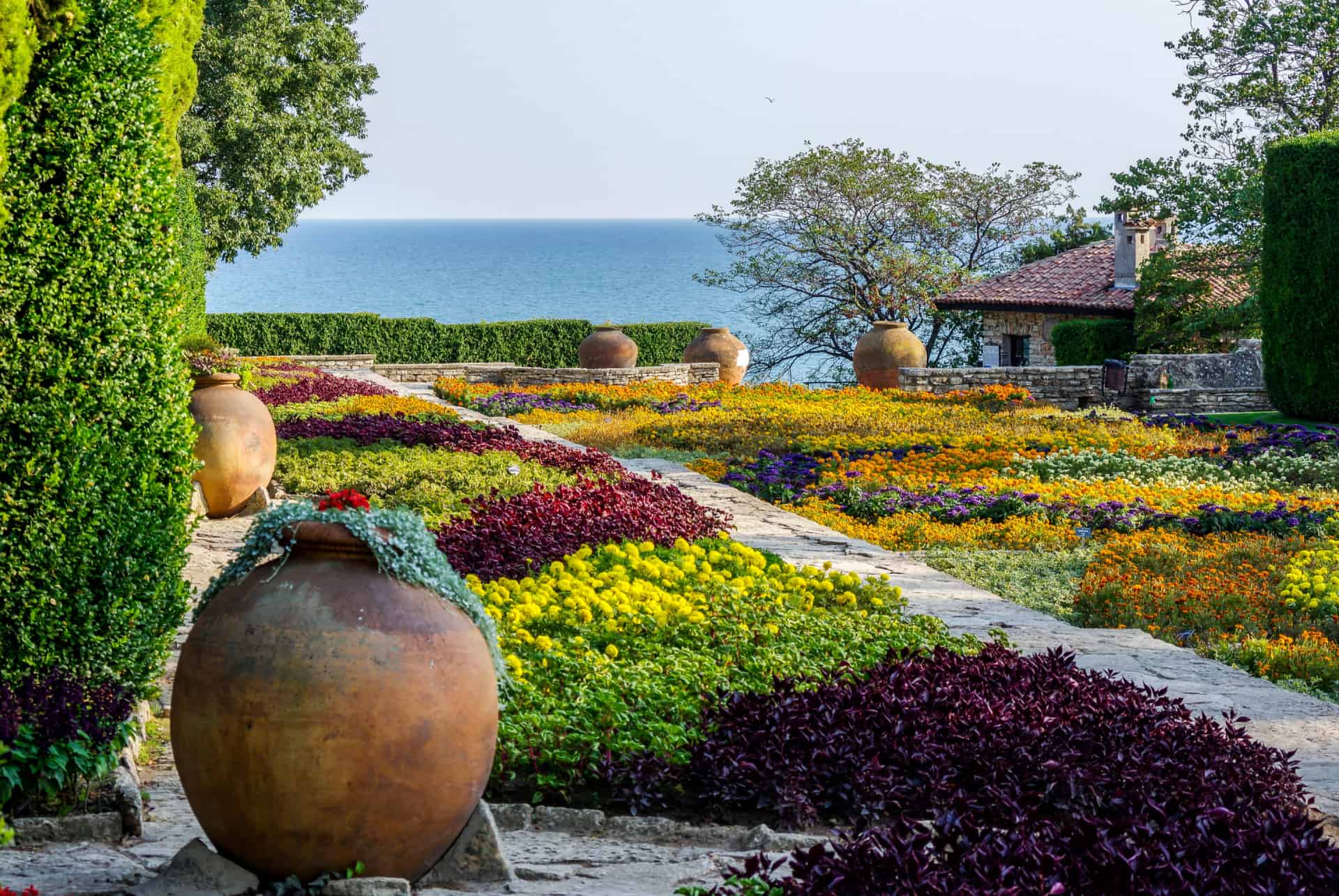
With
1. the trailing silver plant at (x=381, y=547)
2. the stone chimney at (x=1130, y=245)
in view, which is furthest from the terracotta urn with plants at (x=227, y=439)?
the stone chimney at (x=1130, y=245)

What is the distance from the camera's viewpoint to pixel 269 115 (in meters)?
27.4

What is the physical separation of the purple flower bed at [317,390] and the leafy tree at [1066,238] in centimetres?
2162

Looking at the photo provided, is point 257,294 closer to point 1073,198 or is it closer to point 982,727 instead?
point 1073,198

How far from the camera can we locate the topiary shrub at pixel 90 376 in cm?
464

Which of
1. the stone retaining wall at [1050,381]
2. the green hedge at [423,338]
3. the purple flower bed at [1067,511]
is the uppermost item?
the green hedge at [423,338]

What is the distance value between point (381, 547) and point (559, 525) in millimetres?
5145

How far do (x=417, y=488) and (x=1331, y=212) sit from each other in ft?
53.3

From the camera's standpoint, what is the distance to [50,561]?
4.70 meters

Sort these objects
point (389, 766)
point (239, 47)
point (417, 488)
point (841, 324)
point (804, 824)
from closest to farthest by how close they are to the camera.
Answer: point (389, 766)
point (804, 824)
point (417, 488)
point (239, 47)
point (841, 324)

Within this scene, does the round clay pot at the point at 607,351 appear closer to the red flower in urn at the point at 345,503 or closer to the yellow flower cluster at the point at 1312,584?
the yellow flower cluster at the point at 1312,584

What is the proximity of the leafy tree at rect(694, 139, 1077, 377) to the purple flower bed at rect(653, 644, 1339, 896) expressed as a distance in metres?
28.0

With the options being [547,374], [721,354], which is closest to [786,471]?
[547,374]


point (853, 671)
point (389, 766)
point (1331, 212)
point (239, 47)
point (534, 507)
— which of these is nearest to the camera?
point (389, 766)

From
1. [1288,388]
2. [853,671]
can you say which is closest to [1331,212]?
[1288,388]
